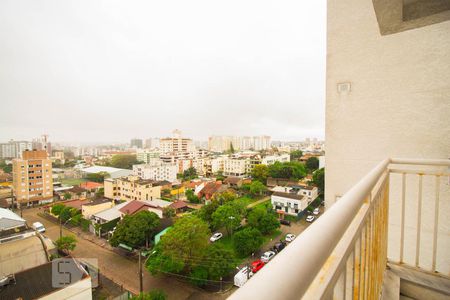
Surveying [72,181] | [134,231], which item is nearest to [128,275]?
[134,231]

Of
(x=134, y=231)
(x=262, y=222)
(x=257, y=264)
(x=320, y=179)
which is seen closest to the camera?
(x=257, y=264)

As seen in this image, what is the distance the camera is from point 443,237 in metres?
1.85

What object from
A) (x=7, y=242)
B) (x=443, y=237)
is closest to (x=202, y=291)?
(x=7, y=242)

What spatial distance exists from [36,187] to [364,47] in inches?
944

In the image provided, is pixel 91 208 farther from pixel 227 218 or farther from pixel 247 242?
pixel 247 242

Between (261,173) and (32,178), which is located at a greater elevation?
(32,178)

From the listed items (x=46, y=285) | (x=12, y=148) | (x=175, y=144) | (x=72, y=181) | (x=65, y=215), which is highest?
(x=175, y=144)

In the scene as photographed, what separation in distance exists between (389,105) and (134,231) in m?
9.36

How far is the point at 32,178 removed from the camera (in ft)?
59.3

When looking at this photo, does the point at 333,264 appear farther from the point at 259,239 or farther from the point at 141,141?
the point at 141,141

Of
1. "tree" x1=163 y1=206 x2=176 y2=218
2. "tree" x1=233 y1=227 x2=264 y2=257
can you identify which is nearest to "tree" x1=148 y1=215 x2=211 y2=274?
"tree" x1=233 y1=227 x2=264 y2=257

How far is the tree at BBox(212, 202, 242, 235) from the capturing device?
10406 mm

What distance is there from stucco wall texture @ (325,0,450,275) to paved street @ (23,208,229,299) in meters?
5.95

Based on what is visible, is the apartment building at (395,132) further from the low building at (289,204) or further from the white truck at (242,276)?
the low building at (289,204)
